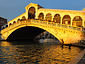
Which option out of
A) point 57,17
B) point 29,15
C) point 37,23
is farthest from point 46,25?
point 29,15

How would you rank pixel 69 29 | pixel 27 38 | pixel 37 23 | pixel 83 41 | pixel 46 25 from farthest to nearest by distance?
pixel 27 38, pixel 37 23, pixel 46 25, pixel 69 29, pixel 83 41

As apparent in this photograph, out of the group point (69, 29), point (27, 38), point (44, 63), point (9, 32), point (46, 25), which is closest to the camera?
point (44, 63)

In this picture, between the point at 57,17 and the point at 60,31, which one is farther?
the point at 57,17

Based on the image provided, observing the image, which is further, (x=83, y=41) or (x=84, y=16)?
(x=84, y=16)

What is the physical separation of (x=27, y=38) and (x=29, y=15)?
1286 centimetres

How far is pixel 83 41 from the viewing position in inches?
811

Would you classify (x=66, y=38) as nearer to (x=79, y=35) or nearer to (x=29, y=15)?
(x=79, y=35)

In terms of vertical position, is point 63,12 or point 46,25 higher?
point 63,12

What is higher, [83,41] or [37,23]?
[37,23]

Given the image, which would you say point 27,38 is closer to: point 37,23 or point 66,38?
point 37,23

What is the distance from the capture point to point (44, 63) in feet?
32.0

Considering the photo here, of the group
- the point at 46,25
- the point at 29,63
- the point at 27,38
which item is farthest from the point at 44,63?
the point at 27,38

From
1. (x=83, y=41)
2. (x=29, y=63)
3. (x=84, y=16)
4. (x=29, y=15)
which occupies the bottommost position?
(x=29, y=63)

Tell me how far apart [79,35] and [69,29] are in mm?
2414
